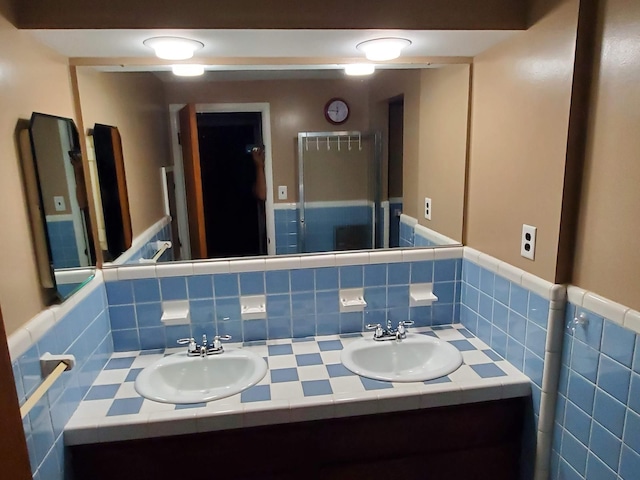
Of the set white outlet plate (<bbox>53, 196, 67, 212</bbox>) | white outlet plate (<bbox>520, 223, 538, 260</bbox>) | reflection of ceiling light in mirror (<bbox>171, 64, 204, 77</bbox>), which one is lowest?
white outlet plate (<bbox>520, 223, 538, 260</bbox>)

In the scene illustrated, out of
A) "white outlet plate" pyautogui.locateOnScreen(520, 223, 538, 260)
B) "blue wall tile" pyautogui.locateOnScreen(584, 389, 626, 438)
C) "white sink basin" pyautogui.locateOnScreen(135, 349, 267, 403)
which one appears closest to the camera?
"blue wall tile" pyautogui.locateOnScreen(584, 389, 626, 438)

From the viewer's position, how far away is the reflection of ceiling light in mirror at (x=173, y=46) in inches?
51.7

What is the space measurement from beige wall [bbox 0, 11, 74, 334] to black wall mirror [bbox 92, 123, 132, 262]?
0.35 meters

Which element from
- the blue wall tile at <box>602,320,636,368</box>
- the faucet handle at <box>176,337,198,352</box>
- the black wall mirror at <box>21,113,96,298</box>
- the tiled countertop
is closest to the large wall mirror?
the black wall mirror at <box>21,113,96,298</box>

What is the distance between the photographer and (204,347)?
1617 mm

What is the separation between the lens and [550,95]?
1241mm

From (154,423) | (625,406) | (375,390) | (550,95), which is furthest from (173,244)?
(625,406)

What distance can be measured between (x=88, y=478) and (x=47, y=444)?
0.82 ft

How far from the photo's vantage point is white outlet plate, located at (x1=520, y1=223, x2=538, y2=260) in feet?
4.45

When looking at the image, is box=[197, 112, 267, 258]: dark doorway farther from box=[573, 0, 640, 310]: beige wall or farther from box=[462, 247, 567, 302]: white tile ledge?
box=[573, 0, 640, 310]: beige wall

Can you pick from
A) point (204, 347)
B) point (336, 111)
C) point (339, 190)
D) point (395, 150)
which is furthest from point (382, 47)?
point (204, 347)

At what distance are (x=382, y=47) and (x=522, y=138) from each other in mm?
540

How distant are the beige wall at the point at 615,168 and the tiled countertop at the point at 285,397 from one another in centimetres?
49

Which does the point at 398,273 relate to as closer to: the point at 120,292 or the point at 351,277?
the point at 351,277
